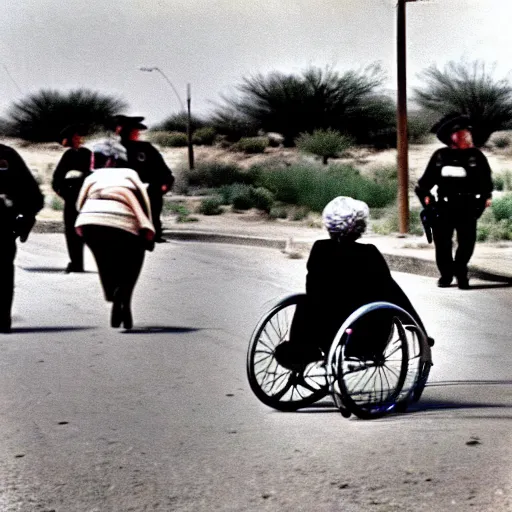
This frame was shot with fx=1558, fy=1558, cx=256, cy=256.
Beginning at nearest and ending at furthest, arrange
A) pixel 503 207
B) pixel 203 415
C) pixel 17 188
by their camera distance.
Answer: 1. pixel 17 188
2. pixel 203 415
3. pixel 503 207

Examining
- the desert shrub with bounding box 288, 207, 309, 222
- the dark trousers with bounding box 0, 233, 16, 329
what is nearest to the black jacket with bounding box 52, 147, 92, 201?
the dark trousers with bounding box 0, 233, 16, 329

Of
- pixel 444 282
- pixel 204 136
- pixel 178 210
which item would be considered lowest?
pixel 444 282

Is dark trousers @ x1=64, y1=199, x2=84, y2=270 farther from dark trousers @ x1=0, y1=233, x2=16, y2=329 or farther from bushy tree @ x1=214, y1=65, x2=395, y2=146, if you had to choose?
bushy tree @ x1=214, y1=65, x2=395, y2=146

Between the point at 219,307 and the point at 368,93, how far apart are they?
3.26 feet

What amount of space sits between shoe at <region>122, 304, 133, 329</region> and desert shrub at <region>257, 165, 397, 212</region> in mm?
602

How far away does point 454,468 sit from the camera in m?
4.99

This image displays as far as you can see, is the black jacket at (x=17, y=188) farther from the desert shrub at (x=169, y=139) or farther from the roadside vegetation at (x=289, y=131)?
the desert shrub at (x=169, y=139)

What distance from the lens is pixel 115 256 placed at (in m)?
3.44

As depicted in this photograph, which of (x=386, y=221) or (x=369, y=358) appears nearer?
(x=386, y=221)

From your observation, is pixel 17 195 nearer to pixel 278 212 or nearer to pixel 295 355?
pixel 278 212

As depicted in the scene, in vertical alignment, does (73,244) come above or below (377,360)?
above

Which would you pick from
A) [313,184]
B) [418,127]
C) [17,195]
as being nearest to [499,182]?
[418,127]

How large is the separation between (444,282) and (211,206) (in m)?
1.22

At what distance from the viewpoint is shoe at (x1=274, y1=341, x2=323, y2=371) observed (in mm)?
4676
